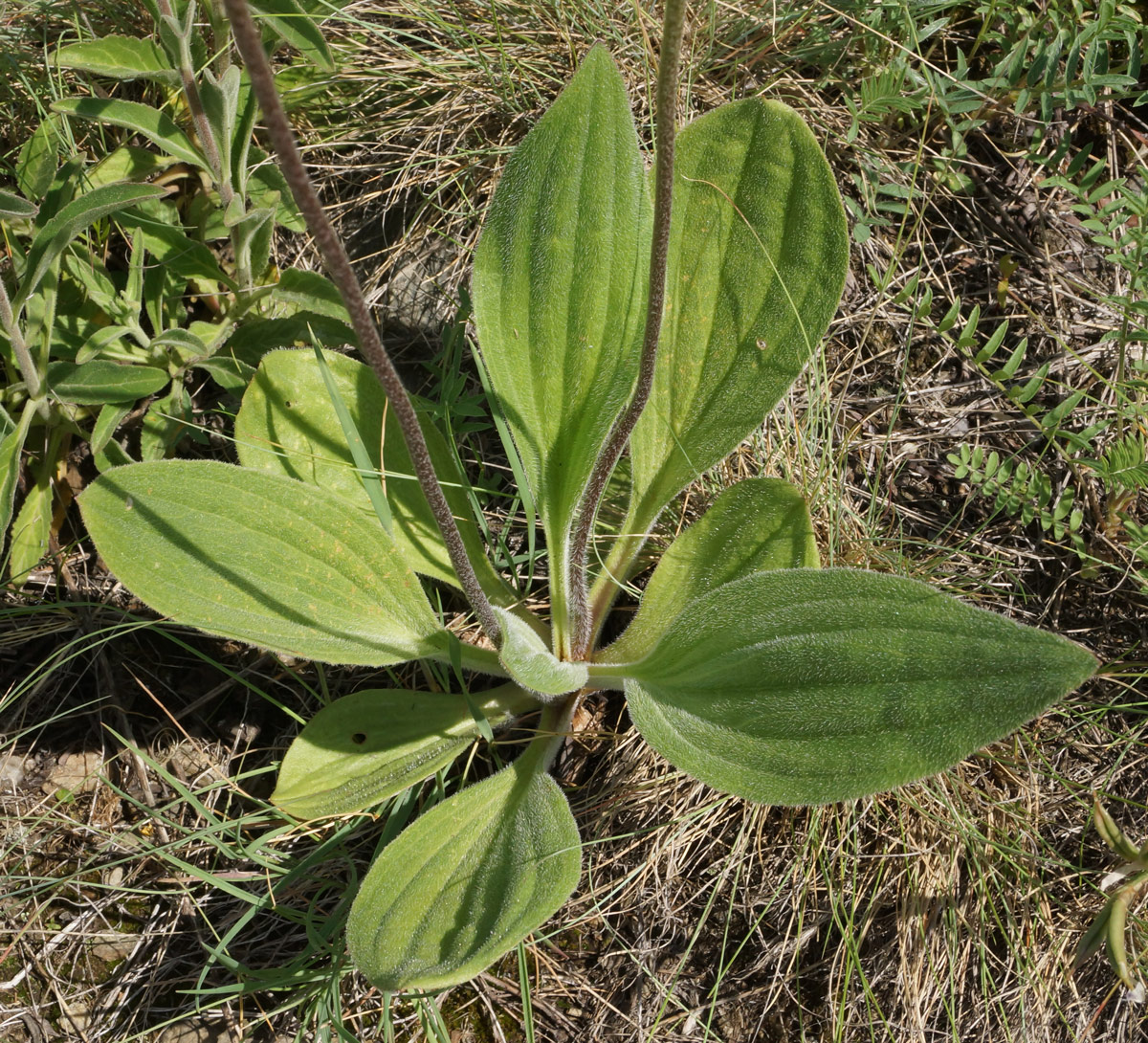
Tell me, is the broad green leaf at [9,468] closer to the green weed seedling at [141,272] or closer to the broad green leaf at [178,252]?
the green weed seedling at [141,272]

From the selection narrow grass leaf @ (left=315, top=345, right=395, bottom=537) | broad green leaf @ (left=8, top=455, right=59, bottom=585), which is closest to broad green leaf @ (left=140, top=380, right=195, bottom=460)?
broad green leaf @ (left=8, top=455, right=59, bottom=585)

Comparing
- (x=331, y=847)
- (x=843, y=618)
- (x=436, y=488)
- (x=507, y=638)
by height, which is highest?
(x=436, y=488)

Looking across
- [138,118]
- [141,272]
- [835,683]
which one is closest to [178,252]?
[141,272]

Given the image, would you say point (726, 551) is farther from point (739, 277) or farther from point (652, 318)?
point (652, 318)

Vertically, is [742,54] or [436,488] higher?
[742,54]

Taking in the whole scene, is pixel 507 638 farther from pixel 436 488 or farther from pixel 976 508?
pixel 976 508

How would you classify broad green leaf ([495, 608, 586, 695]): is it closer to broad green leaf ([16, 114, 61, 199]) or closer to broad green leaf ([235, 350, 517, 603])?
broad green leaf ([235, 350, 517, 603])

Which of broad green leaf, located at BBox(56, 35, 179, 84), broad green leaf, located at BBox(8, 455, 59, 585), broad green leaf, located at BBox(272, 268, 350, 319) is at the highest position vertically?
broad green leaf, located at BBox(56, 35, 179, 84)

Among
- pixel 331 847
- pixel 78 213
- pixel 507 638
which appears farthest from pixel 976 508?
pixel 78 213
